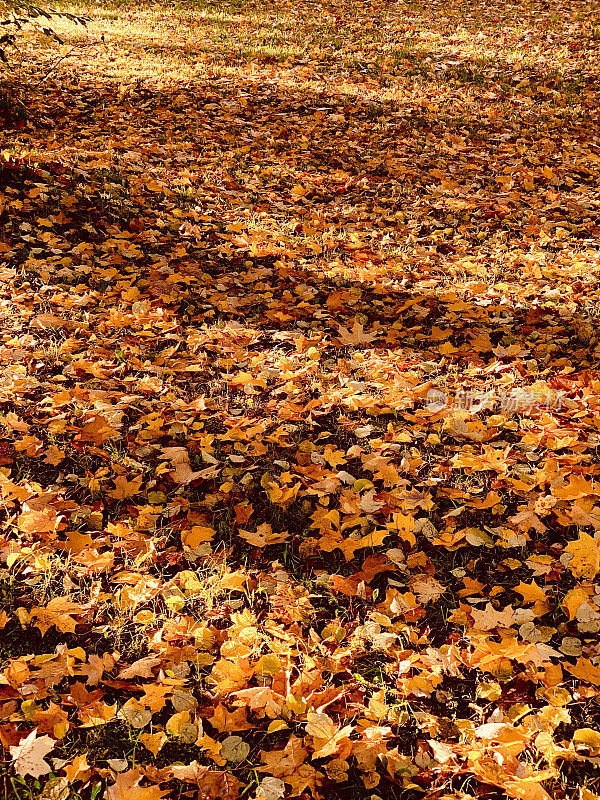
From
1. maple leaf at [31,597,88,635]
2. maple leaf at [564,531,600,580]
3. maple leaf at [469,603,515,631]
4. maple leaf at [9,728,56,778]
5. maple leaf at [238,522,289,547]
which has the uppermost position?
maple leaf at [564,531,600,580]

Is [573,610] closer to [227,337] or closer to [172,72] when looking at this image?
[227,337]

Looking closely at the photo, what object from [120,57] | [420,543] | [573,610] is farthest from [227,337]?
[120,57]

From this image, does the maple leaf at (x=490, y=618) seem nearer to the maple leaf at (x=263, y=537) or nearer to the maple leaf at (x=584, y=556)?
the maple leaf at (x=584, y=556)

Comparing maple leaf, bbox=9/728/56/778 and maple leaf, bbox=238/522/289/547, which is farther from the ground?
maple leaf, bbox=238/522/289/547

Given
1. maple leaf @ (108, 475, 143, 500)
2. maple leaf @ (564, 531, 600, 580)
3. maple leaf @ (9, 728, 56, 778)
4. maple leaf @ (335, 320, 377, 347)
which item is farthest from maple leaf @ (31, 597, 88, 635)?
maple leaf @ (335, 320, 377, 347)

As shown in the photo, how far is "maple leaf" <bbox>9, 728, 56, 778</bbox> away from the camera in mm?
1727

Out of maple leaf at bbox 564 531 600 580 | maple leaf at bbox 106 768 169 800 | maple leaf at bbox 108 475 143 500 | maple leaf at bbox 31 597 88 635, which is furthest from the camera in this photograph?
maple leaf at bbox 108 475 143 500

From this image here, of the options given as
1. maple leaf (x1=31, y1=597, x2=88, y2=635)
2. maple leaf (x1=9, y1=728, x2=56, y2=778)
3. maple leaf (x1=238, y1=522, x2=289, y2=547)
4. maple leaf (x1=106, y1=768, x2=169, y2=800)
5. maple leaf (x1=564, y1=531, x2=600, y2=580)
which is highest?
maple leaf (x1=564, y1=531, x2=600, y2=580)

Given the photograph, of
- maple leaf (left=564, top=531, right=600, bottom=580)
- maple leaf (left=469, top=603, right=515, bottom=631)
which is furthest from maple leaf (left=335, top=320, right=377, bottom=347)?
maple leaf (left=469, top=603, right=515, bottom=631)

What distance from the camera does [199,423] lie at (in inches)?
122

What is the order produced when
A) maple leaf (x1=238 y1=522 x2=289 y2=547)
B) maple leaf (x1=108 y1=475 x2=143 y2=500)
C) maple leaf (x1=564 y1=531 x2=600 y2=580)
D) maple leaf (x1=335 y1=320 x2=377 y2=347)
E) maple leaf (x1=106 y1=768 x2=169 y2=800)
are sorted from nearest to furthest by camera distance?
maple leaf (x1=106 y1=768 x2=169 y2=800) < maple leaf (x1=564 y1=531 x2=600 y2=580) < maple leaf (x1=238 y1=522 x2=289 y2=547) < maple leaf (x1=108 y1=475 x2=143 y2=500) < maple leaf (x1=335 y1=320 x2=377 y2=347)

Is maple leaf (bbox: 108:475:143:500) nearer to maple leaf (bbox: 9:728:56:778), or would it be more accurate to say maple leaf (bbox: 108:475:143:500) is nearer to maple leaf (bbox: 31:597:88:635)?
maple leaf (bbox: 31:597:88:635)

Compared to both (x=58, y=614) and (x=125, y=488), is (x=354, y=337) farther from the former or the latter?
(x=58, y=614)

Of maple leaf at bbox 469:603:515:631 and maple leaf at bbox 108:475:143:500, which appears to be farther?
maple leaf at bbox 108:475:143:500
